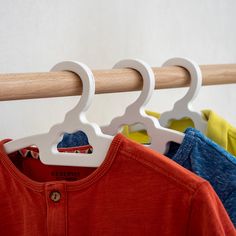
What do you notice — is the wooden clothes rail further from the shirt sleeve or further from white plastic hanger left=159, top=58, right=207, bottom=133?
the shirt sleeve

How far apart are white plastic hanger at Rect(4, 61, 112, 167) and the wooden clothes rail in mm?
13

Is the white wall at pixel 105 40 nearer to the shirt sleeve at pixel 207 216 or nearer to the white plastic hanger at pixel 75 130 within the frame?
the white plastic hanger at pixel 75 130

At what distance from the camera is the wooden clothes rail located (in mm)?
487

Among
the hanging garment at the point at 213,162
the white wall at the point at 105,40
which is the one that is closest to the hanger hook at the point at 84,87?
the hanging garment at the point at 213,162

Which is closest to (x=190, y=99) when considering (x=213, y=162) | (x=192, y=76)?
(x=192, y=76)

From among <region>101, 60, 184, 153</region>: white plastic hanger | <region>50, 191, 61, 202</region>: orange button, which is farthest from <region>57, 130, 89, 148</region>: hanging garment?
<region>50, 191, 61, 202</region>: orange button

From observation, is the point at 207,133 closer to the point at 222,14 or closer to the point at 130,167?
the point at 130,167

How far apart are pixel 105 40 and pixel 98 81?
42 centimetres

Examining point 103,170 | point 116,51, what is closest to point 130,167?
point 103,170

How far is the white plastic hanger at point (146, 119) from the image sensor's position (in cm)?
57

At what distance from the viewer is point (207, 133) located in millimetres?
625

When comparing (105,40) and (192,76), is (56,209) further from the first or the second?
(105,40)

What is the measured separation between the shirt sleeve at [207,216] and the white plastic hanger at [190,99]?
0.63 feet

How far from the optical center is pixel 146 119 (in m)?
0.59
